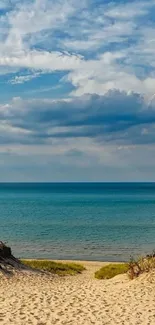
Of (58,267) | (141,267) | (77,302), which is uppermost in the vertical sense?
(141,267)

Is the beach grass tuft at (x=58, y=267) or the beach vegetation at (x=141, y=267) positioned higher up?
the beach vegetation at (x=141, y=267)

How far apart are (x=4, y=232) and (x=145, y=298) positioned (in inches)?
1844

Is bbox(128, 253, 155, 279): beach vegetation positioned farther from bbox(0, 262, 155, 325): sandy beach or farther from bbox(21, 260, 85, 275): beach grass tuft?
bbox(21, 260, 85, 275): beach grass tuft

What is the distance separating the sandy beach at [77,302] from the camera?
1616 cm

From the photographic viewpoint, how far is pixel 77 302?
61.8ft

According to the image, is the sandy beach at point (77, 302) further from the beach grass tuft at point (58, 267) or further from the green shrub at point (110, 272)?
the beach grass tuft at point (58, 267)

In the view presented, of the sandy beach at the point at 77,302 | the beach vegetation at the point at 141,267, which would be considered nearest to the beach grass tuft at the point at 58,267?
the sandy beach at the point at 77,302

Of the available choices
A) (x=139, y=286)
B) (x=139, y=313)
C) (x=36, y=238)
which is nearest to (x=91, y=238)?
(x=36, y=238)

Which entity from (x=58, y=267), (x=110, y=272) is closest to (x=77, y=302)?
(x=110, y=272)

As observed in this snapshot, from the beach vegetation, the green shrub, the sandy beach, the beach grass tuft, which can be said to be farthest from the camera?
the beach grass tuft

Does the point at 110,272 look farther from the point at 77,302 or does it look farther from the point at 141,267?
the point at 77,302

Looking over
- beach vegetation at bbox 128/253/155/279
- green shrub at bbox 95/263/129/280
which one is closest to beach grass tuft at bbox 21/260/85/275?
green shrub at bbox 95/263/129/280

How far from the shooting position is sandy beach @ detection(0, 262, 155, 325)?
16156 mm

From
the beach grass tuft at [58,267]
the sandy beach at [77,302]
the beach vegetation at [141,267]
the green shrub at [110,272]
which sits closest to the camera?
the sandy beach at [77,302]
